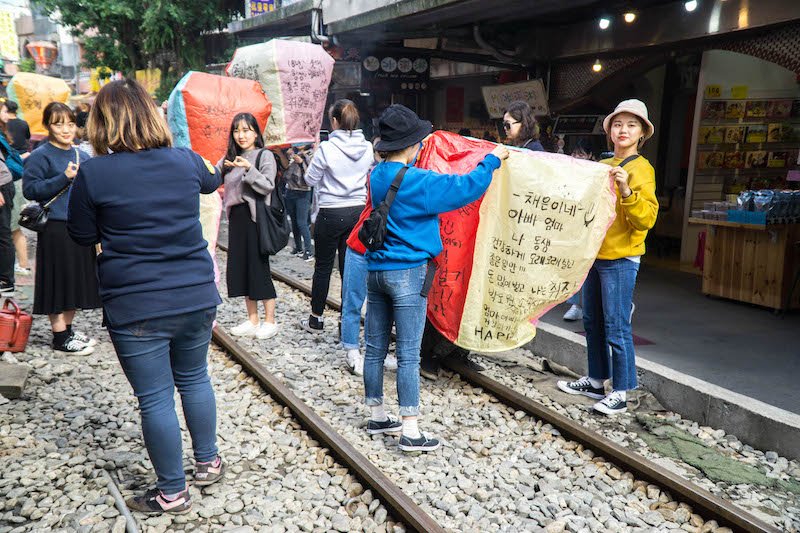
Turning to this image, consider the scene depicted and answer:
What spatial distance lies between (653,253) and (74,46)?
131ft

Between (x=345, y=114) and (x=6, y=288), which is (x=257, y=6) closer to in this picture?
(x=6, y=288)

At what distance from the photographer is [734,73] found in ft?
30.5

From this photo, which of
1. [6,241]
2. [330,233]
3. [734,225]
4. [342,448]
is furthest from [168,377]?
[734,225]

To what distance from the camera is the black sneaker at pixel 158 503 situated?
341 cm

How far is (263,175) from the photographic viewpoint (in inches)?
231

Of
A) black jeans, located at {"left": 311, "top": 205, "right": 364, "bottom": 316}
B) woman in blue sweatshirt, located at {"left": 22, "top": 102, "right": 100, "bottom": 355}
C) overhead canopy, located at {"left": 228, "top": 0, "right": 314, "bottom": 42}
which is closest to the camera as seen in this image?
woman in blue sweatshirt, located at {"left": 22, "top": 102, "right": 100, "bottom": 355}

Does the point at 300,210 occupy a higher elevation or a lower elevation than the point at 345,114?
lower

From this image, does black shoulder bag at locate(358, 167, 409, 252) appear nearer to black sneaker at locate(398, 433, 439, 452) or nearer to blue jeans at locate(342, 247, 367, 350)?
black sneaker at locate(398, 433, 439, 452)

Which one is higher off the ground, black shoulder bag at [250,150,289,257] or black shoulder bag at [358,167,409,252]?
black shoulder bag at [358,167,409,252]

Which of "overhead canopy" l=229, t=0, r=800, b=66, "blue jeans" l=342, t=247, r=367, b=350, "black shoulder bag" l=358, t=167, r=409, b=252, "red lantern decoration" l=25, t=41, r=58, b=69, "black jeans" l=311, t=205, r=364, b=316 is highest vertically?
"red lantern decoration" l=25, t=41, r=58, b=69

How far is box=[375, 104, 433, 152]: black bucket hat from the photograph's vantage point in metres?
3.75

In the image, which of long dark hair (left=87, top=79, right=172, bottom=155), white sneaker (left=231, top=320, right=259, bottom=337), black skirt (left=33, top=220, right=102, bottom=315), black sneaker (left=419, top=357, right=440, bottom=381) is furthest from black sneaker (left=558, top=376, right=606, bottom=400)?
black skirt (left=33, top=220, right=102, bottom=315)

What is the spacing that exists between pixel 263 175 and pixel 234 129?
47 centimetres

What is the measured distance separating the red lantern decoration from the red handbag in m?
36.4
